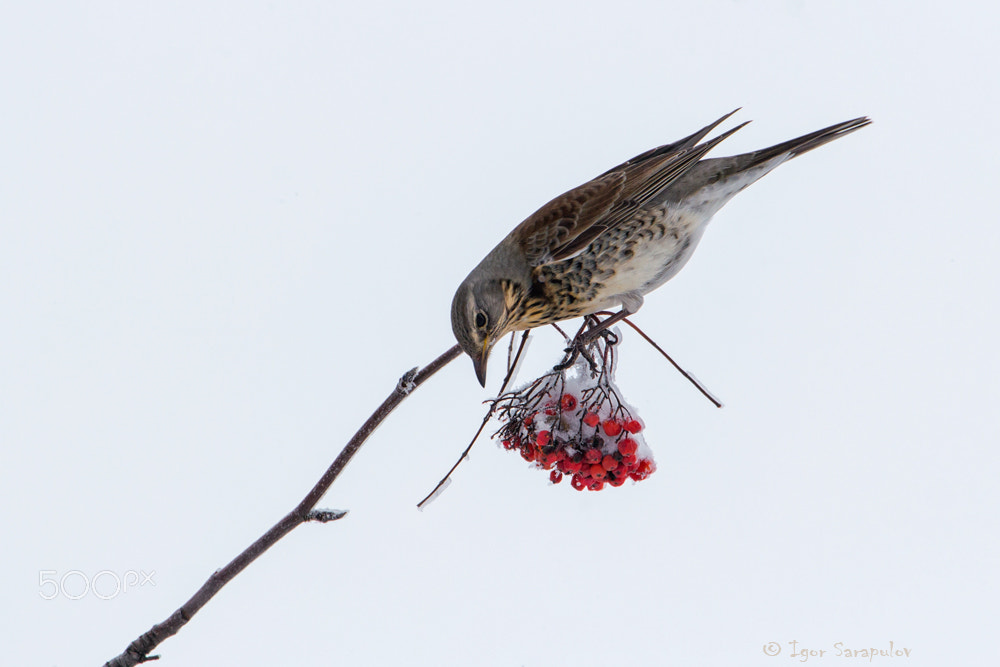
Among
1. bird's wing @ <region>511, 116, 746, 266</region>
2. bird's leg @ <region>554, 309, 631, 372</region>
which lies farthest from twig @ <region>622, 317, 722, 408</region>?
bird's wing @ <region>511, 116, 746, 266</region>

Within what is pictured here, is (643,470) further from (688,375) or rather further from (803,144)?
(803,144)

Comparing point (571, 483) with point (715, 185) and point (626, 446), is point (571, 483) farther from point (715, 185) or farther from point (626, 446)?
point (715, 185)

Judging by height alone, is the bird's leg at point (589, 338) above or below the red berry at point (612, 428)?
above

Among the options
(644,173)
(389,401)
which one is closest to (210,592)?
(389,401)

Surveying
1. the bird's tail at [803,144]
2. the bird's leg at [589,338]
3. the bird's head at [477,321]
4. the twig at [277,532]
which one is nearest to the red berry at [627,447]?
the bird's leg at [589,338]

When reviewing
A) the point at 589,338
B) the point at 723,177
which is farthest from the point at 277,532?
the point at 723,177

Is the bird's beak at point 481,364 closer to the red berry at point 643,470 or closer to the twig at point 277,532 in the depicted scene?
the twig at point 277,532
